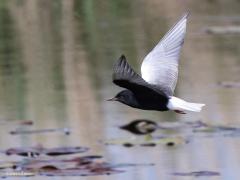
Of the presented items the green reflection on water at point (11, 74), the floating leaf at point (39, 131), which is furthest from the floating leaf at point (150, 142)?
the green reflection on water at point (11, 74)

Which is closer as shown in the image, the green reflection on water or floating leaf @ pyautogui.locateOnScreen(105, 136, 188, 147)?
floating leaf @ pyautogui.locateOnScreen(105, 136, 188, 147)

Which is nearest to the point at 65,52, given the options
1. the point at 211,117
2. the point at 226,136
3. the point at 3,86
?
the point at 3,86

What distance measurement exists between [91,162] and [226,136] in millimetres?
1413

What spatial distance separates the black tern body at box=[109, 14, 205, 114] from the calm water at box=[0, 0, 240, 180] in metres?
1.21

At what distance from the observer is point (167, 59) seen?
22.5 ft

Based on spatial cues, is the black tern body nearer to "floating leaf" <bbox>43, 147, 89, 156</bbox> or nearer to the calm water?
the calm water

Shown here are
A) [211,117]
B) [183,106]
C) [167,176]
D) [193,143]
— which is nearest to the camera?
[183,106]

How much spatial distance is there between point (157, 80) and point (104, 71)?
6.89m

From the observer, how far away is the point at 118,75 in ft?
18.5

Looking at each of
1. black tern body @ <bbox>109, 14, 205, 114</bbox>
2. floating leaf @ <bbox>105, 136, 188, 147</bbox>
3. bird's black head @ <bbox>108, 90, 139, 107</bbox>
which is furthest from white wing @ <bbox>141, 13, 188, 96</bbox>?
floating leaf @ <bbox>105, 136, 188, 147</bbox>

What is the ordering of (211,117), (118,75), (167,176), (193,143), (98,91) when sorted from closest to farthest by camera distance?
(118,75) < (167,176) < (193,143) < (211,117) < (98,91)

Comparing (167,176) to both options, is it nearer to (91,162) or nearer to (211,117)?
(91,162)

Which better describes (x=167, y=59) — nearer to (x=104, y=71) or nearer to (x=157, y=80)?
(x=157, y=80)

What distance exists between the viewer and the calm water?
872 cm
